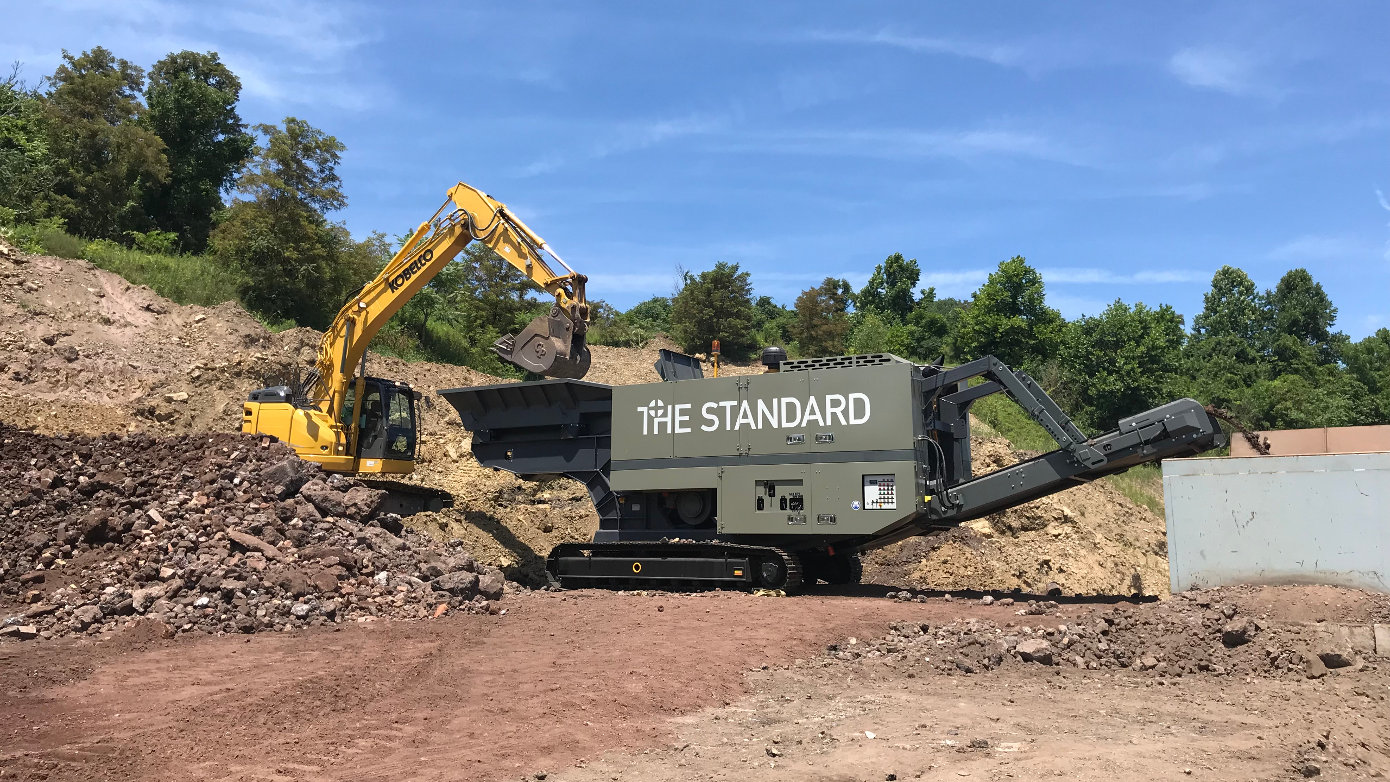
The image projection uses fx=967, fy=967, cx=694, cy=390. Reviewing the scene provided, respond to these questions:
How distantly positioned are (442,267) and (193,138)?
24.5 metres

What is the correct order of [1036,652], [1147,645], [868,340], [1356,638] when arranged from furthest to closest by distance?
[868,340]
[1147,645]
[1036,652]
[1356,638]

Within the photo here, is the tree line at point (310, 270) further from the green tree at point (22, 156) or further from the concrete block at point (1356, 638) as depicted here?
the concrete block at point (1356, 638)

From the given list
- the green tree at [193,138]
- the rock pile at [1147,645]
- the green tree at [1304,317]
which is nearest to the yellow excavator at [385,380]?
the rock pile at [1147,645]

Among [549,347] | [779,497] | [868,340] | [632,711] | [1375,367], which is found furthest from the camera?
[1375,367]

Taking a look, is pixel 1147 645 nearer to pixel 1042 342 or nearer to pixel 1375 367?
pixel 1042 342

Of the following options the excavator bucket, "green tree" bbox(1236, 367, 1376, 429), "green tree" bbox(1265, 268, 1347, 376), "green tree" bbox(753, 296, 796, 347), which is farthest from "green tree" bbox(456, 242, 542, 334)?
"green tree" bbox(1265, 268, 1347, 376)

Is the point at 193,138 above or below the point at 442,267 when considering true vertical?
above

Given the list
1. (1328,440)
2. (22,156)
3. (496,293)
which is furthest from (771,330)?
(1328,440)

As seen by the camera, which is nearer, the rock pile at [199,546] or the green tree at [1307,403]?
the rock pile at [199,546]

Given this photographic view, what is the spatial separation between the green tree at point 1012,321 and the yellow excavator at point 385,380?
36168mm

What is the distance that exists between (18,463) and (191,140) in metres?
26.9

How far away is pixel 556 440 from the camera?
1595cm

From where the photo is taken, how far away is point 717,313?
39.5 metres

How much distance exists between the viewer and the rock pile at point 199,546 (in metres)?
10.5
